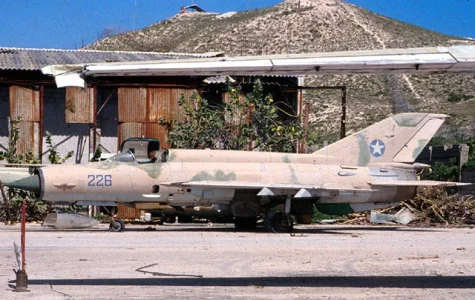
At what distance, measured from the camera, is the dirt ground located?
11.2 metres

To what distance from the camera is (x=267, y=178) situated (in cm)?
2311

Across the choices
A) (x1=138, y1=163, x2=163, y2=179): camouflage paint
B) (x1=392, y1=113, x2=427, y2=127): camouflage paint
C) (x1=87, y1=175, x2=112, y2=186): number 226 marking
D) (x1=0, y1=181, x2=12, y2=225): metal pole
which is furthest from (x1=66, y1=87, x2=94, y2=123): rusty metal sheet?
(x1=392, y1=113, x2=427, y2=127): camouflage paint

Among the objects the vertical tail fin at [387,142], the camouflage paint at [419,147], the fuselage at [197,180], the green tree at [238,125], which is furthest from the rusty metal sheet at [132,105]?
the camouflage paint at [419,147]

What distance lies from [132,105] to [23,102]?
11.9 ft

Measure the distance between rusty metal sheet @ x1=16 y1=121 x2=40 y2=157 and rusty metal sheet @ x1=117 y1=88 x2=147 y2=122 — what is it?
9.51 ft

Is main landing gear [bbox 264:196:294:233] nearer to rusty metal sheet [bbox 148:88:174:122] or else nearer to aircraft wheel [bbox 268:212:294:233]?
aircraft wheel [bbox 268:212:294:233]

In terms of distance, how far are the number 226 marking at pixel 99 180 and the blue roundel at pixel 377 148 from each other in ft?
24.9

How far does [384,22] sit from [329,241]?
67.7 m

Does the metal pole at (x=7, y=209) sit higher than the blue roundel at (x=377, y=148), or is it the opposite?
the blue roundel at (x=377, y=148)

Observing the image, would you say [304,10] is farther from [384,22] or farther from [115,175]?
[115,175]

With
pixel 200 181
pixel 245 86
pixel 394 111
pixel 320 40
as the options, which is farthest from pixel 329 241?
pixel 320 40

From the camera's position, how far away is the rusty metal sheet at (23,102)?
28625 millimetres

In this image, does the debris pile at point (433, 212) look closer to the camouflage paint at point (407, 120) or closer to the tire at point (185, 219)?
the camouflage paint at point (407, 120)

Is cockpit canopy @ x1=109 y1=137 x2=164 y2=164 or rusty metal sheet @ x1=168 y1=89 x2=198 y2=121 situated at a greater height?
rusty metal sheet @ x1=168 y1=89 x2=198 y2=121
